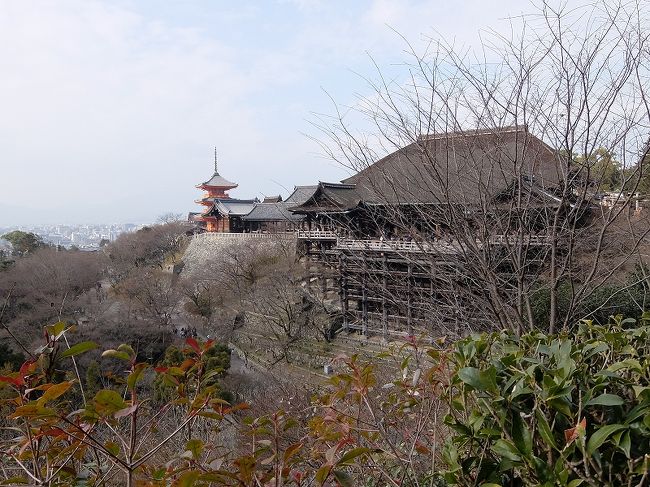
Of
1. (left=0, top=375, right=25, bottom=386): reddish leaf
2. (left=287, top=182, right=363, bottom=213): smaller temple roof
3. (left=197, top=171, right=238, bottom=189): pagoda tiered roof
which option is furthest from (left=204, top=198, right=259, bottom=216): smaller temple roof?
(left=0, top=375, right=25, bottom=386): reddish leaf

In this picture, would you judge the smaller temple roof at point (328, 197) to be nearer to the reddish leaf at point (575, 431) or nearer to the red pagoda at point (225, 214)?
the red pagoda at point (225, 214)

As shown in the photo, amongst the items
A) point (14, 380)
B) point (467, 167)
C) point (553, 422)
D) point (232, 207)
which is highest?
point (232, 207)

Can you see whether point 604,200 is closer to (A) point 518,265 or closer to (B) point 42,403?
(A) point 518,265

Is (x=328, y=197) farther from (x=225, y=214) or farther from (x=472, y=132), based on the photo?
(x=225, y=214)

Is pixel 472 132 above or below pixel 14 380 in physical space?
above

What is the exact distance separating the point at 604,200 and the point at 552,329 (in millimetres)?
1022

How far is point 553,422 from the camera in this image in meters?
1.07

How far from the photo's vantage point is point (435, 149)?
2783 mm

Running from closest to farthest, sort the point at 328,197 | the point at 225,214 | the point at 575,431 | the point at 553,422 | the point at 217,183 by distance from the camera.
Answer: the point at 575,431 < the point at 553,422 < the point at 328,197 < the point at 225,214 < the point at 217,183

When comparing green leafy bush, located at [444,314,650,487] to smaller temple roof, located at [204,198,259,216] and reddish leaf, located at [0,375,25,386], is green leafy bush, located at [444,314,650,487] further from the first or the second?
smaller temple roof, located at [204,198,259,216]

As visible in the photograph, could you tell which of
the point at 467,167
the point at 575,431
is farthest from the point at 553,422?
the point at 467,167

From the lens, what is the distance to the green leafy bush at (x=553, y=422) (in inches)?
39.3

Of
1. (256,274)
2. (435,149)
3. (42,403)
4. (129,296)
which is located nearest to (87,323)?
(129,296)

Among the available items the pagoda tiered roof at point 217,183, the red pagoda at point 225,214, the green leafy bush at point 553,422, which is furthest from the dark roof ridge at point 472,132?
the pagoda tiered roof at point 217,183
